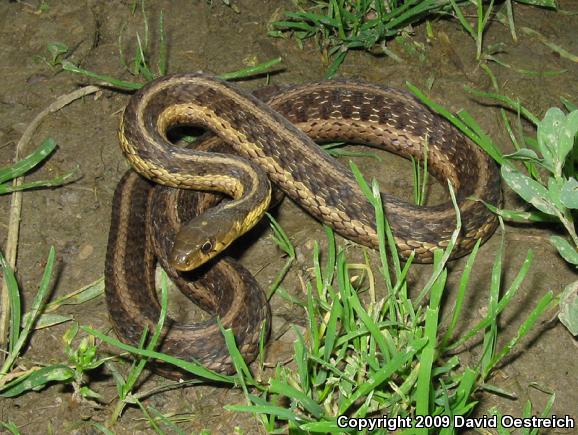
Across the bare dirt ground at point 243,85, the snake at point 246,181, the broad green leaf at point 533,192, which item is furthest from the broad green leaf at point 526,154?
the bare dirt ground at point 243,85

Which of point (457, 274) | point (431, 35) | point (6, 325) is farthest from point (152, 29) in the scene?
point (457, 274)

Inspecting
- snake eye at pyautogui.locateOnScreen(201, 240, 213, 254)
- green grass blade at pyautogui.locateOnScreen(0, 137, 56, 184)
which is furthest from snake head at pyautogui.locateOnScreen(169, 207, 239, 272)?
green grass blade at pyautogui.locateOnScreen(0, 137, 56, 184)

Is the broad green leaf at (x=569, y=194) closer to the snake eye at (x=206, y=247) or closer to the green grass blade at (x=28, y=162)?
the snake eye at (x=206, y=247)

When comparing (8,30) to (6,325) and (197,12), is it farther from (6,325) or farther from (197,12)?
(6,325)

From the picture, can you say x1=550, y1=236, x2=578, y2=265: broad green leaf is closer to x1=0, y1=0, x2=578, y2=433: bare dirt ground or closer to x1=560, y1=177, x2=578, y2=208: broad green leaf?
x1=560, y1=177, x2=578, y2=208: broad green leaf

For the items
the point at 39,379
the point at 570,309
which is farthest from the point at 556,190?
the point at 39,379

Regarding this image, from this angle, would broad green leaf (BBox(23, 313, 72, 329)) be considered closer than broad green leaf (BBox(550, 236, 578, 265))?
No

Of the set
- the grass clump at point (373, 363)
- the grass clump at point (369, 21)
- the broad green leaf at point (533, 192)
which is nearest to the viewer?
the grass clump at point (373, 363)
